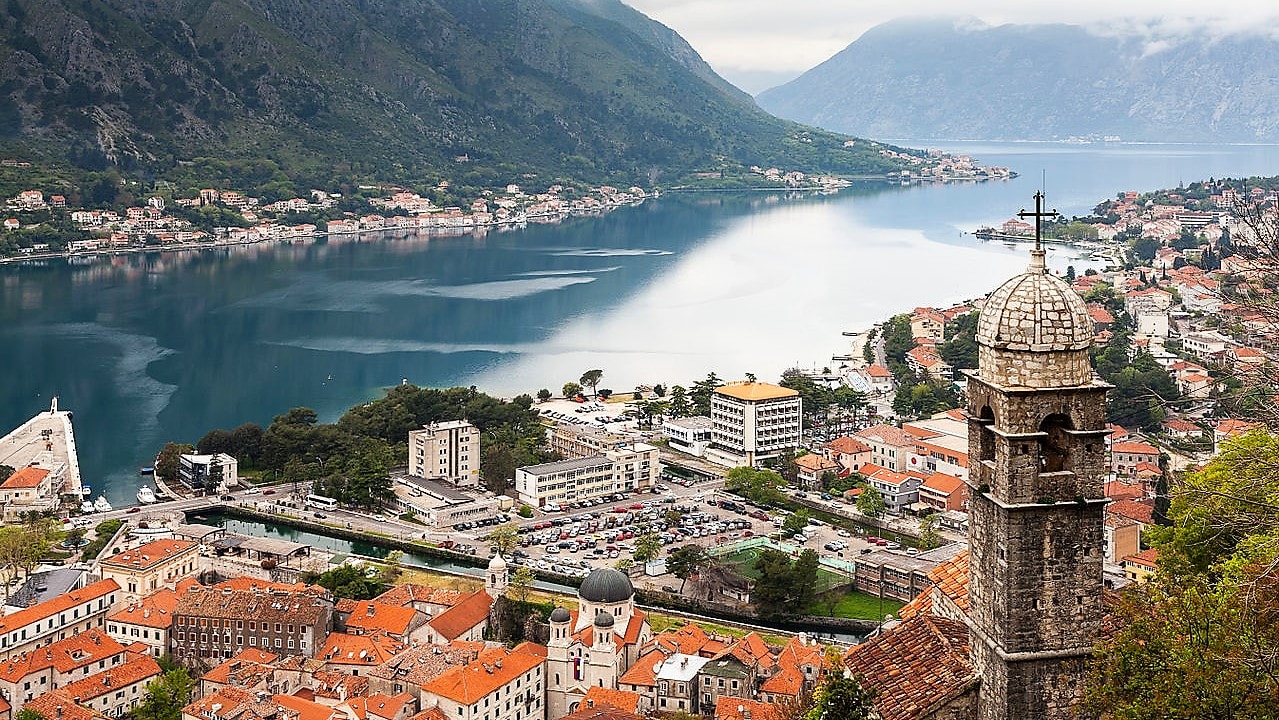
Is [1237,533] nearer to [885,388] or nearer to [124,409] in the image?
[885,388]

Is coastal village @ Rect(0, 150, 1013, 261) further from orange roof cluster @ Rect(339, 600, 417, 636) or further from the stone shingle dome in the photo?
the stone shingle dome

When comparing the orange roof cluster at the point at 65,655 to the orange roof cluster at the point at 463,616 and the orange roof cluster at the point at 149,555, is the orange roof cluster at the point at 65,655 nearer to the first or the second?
the orange roof cluster at the point at 149,555

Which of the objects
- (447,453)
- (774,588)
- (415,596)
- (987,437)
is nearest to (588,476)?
(447,453)

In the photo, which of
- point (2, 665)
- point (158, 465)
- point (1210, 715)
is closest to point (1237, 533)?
point (1210, 715)

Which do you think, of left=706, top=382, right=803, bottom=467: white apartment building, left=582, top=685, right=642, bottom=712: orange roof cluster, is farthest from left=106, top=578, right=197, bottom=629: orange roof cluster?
left=706, top=382, right=803, bottom=467: white apartment building

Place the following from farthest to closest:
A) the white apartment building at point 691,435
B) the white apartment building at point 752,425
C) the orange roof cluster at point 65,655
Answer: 1. the white apartment building at point 691,435
2. the white apartment building at point 752,425
3. the orange roof cluster at point 65,655

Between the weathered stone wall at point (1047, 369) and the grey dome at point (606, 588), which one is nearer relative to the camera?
the weathered stone wall at point (1047, 369)

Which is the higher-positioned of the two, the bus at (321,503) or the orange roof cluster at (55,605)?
the orange roof cluster at (55,605)

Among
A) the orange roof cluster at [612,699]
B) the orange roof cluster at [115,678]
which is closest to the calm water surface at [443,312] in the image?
the orange roof cluster at [115,678]
